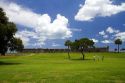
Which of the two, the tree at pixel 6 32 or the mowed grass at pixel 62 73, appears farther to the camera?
the tree at pixel 6 32

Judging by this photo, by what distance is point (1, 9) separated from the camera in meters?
72.6

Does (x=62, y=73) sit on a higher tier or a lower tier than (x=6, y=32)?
lower

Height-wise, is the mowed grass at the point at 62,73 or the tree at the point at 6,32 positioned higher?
the tree at the point at 6,32

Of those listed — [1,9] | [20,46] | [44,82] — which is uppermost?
[1,9]

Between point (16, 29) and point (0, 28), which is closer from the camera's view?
point (0, 28)

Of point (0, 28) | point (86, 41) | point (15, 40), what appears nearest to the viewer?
point (0, 28)

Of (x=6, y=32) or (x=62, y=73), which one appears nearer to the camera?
(x=62, y=73)

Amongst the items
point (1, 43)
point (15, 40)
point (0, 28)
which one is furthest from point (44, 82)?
point (15, 40)

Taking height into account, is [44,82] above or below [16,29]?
below

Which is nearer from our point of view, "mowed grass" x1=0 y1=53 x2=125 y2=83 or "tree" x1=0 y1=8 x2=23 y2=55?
"mowed grass" x1=0 y1=53 x2=125 y2=83

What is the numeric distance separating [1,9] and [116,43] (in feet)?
440

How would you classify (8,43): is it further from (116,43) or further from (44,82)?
(116,43)

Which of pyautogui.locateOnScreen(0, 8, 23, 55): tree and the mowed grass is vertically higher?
pyautogui.locateOnScreen(0, 8, 23, 55): tree

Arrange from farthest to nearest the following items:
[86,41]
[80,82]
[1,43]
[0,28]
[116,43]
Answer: [116,43] < [86,41] < [1,43] < [0,28] < [80,82]
